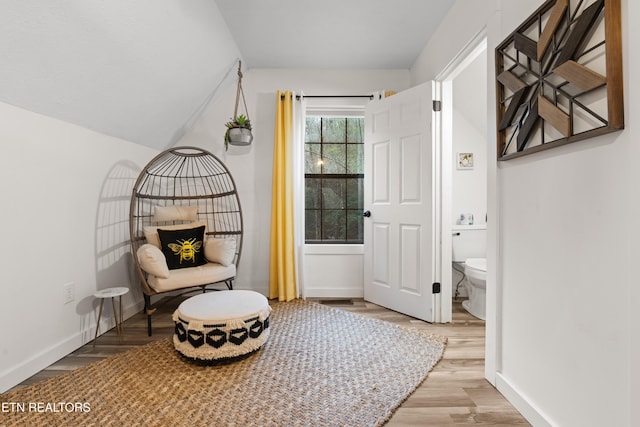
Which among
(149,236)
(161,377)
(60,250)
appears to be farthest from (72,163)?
(161,377)

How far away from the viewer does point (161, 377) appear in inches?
68.3

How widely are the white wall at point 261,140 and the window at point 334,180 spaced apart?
28 centimetres

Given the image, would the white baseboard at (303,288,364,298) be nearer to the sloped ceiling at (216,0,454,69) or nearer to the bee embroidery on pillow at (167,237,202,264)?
the bee embroidery on pillow at (167,237,202,264)

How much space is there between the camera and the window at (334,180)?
3416 mm

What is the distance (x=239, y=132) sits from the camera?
299 centimetres

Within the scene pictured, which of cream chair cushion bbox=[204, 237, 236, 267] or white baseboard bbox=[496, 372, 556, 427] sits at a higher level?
cream chair cushion bbox=[204, 237, 236, 267]

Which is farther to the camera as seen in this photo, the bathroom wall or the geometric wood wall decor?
the bathroom wall

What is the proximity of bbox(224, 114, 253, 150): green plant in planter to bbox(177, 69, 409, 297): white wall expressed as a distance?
0.27 meters

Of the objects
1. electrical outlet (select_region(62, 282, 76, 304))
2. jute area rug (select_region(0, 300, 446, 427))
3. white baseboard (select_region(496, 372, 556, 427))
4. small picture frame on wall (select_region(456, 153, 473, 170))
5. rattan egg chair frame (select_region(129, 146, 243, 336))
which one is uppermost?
small picture frame on wall (select_region(456, 153, 473, 170))

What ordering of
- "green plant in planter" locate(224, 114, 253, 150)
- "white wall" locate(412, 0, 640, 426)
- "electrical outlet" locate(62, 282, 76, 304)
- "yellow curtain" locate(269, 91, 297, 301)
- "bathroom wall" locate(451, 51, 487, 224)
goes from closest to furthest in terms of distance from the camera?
"white wall" locate(412, 0, 640, 426), "electrical outlet" locate(62, 282, 76, 304), "green plant in planter" locate(224, 114, 253, 150), "yellow curtain" locate(269, 91, 297, 301), "bathroom wall" locate(451, 51, 487, 224)

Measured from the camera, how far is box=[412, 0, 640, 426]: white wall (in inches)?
38.7

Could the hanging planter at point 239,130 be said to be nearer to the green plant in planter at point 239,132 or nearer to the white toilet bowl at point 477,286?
the green plant in planter at point 239,132

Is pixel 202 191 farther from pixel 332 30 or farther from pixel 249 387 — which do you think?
pixel 249 387

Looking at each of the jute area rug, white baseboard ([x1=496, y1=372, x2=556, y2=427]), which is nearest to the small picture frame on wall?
the jute area rug
